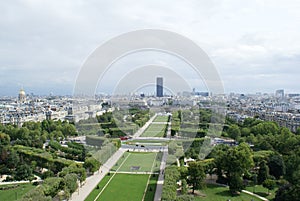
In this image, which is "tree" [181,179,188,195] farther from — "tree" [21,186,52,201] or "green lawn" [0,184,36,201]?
"green lawn" [0,184,36,201]

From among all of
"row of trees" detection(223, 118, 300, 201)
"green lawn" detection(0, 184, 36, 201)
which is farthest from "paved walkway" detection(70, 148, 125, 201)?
"row of trees" detection(223, 118, 300, 201)

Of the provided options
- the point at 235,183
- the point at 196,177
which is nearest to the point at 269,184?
the point at 235,183

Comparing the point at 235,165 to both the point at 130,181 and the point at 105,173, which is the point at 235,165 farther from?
the point at 105,173

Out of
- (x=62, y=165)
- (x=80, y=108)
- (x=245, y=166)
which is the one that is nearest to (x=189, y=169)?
(x=245, y=166)

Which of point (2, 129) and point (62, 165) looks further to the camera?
point (2, 129)

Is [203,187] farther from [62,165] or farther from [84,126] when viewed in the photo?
[84,126]

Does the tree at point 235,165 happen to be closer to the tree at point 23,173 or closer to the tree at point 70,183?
the tree at point 70,183
